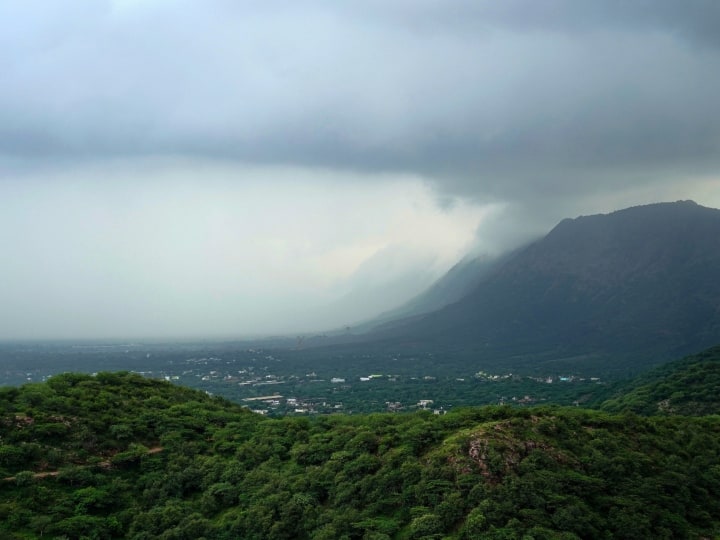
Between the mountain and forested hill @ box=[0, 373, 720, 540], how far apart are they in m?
89.9

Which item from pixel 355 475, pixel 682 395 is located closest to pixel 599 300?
pixel 682 395

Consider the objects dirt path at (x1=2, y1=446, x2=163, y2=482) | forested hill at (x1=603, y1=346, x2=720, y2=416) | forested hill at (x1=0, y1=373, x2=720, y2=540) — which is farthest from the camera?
forested hill at (x1=603, y1=346, x2=720, y2=416)

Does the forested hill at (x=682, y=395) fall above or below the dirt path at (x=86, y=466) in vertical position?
below

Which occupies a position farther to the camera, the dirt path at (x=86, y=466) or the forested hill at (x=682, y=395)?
the forested hill at (x=682, y=395)

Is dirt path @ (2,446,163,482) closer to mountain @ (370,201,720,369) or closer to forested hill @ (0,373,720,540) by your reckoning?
forested hill @ (0,373,720,540)

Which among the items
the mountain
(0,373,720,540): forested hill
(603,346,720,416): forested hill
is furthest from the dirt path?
the mountain

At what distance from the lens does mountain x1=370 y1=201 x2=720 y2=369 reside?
405ft

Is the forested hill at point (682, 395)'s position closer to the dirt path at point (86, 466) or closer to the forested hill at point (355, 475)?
the forested hill at point (355, 475)

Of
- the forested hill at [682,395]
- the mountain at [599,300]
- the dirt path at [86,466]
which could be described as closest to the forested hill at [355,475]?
the dirt path at [86,466]

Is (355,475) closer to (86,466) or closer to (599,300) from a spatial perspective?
(86,466)

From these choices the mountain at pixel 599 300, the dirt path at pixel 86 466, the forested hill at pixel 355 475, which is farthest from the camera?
the mountain at pixel 599 300

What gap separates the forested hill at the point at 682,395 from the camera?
47750 mm

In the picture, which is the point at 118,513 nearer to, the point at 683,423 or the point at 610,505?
the point at 610,505

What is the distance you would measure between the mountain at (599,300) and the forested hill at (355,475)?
3539 inches
